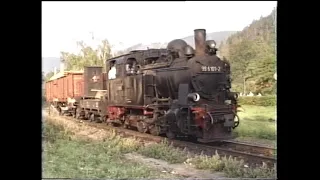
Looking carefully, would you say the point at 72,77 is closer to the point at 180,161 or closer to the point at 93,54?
the point at 93,54

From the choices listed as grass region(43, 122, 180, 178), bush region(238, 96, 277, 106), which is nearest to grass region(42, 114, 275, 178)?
grass region(43, 122, 180, 178)

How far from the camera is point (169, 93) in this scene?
3.89 meters

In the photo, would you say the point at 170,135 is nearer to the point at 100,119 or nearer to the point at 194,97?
the point at 194,97

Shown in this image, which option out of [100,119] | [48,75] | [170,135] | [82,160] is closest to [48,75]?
[48,75]

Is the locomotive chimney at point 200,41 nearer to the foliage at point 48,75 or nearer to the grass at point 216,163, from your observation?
the grass at point 216,163

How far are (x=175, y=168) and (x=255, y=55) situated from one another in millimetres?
1184

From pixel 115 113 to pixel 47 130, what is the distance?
96cm

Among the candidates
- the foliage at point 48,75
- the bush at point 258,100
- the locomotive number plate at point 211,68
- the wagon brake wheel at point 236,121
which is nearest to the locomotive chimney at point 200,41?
the locomotive number plate at point 211,68

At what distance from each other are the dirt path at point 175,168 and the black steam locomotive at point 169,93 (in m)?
0.40

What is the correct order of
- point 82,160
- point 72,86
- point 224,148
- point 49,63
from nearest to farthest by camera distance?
point 49,63 → point 82,160 → point 72,86 → point 224,148

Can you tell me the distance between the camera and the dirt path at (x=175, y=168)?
130 inches

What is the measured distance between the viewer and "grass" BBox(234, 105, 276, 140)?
128 inches

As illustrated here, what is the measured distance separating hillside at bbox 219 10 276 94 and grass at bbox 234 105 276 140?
0.52 feet

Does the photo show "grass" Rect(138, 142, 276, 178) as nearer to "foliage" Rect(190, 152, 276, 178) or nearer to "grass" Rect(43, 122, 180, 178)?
"foliage" Rect(190, 152, 276, 178)
